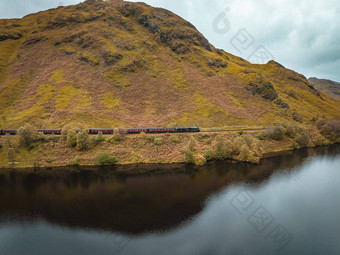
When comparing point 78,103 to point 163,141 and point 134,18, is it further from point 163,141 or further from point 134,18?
point 134,18

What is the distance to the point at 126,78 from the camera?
125500mm

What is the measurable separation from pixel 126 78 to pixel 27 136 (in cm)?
6934

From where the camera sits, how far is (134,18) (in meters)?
171

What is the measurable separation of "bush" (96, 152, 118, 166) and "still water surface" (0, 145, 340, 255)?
12.6ft

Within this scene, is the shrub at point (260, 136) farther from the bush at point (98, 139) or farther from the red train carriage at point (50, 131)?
the red train carriage at point (50, 131)

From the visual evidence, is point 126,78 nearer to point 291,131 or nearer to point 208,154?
point 208,154

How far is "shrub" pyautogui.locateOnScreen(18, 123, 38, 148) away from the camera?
69750 mm

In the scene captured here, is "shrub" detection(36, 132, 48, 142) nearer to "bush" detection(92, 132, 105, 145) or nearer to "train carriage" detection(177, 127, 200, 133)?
"bush" detection(92, 132, 105, 145)

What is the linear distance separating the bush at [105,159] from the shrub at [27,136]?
26.3 meters

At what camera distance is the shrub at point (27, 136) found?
229ft

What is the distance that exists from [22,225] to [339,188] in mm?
76320

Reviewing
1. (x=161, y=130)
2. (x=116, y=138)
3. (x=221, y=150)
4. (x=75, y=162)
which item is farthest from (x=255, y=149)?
(x=75, y=162)

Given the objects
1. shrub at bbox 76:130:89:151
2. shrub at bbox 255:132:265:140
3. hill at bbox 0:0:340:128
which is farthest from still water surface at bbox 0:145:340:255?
hill at bbox 0:0:340:128

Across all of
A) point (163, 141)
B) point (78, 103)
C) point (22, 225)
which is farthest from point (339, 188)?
point (78, 103)
